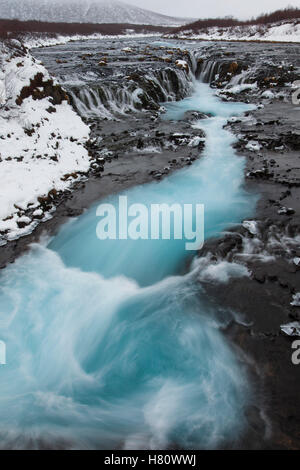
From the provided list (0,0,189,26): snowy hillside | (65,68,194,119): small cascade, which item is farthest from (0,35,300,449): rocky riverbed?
(0,0,189,26): snowy hillside

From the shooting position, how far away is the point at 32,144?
35.9 ft

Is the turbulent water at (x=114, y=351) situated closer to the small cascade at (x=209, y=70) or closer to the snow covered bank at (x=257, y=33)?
the small cascade at (x=209, y=70)

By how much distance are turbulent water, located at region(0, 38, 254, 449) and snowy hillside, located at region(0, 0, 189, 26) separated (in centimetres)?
13322

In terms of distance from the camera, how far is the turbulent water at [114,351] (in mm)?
3984

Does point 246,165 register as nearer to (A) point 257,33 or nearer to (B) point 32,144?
(B) point 32,144

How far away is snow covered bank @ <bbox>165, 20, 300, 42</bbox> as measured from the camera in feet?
138

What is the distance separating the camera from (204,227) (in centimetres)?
787

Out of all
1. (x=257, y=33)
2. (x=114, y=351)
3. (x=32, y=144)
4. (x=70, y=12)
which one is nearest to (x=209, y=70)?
(x=32, y=144)

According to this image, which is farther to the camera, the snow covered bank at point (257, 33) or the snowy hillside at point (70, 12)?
the snowy hillside at point (70, 12)

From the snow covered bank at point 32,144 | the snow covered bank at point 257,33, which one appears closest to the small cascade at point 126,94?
the snow covered bank at point 32,144

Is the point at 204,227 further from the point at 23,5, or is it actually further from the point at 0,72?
the point at 23,5

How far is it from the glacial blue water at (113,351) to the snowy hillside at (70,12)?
13310cm

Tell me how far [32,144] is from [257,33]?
181 feet

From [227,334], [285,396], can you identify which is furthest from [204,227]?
[285,396]
